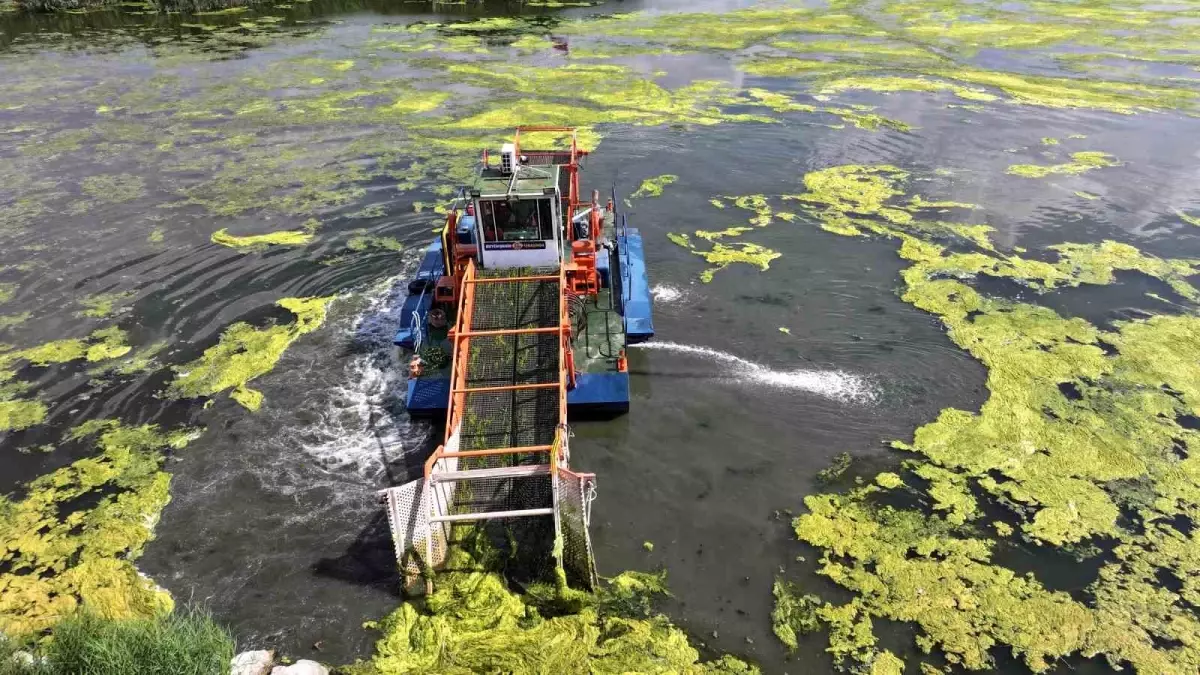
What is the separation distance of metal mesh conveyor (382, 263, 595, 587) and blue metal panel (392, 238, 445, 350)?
239 centimetres

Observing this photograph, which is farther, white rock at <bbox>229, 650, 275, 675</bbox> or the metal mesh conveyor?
the metal mesh conveyor

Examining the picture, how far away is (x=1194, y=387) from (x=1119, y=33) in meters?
49.3

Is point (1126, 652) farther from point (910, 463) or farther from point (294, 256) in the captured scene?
point (294, 256)

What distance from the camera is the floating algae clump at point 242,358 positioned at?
48.8 feet

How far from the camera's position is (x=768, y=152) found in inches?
1102

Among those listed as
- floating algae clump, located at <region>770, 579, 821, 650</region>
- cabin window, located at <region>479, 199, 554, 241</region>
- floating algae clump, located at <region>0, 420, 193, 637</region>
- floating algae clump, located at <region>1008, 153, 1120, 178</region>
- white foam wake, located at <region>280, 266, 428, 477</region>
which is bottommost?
floating algae clump, located at <region>770, 579, 821, 650</region>

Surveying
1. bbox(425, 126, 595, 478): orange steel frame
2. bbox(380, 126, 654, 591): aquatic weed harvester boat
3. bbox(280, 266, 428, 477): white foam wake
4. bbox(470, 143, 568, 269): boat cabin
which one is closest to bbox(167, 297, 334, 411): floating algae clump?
bbox(280, 266, 428, 477): white foam wake

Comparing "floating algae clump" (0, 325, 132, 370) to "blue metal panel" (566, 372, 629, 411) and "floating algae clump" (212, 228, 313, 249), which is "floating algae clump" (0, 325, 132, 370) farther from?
"blue metal panel" (566, 372, 629, 411)

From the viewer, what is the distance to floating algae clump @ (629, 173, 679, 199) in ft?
80.5

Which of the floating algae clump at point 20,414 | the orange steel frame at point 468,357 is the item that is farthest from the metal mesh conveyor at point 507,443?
the floating algae clump at point 20,414

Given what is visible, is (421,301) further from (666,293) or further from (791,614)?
(791,614)

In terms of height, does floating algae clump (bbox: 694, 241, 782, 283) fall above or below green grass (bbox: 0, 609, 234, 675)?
above

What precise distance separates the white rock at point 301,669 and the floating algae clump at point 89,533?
2.61 metres

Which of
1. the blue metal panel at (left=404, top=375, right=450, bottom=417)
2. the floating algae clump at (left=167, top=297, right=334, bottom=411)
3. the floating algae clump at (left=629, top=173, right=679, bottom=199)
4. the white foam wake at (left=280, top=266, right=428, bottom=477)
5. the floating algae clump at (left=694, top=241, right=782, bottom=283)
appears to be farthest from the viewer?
the floating algae clump at (left=629, top=173, right=679, bottom=199)
